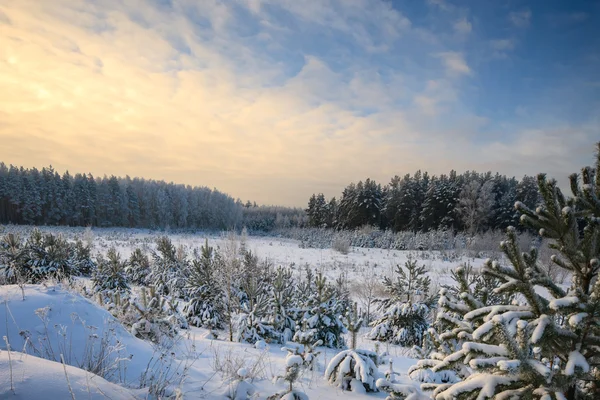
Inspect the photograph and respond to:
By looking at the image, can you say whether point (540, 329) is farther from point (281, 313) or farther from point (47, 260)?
point (47, 260)

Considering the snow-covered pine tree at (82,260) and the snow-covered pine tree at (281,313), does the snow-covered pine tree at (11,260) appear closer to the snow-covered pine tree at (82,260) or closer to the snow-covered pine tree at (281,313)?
the snow-covered pine tree at (82,260)

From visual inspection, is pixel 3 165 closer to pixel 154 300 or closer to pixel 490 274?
pixel 154 300

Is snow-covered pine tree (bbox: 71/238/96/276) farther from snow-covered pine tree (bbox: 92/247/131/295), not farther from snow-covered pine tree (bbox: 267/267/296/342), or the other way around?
snow-covered pine tree (bbox: 267/267/296/342)

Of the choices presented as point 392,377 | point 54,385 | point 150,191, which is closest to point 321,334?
point 392,377

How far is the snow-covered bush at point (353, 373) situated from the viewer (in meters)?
4.09

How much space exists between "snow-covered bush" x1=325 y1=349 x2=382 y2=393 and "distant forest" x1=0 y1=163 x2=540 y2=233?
119 feet

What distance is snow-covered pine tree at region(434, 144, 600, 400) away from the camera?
135 centimetres

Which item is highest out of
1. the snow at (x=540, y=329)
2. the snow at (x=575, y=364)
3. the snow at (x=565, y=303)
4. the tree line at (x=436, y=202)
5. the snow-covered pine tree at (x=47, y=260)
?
the tree line at (x=436, y=202)

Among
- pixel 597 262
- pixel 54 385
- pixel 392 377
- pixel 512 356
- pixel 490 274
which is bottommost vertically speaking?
pixel 392 377

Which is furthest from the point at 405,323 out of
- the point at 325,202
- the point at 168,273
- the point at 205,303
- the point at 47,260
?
the point at 325,202

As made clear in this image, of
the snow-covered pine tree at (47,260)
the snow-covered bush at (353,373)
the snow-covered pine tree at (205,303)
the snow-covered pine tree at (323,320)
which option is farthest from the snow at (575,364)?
the snow-covered pine tree at (47,260)

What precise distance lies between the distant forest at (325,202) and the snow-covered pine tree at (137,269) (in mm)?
34148

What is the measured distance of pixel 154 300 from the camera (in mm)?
7648

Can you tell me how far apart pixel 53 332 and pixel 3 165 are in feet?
219
